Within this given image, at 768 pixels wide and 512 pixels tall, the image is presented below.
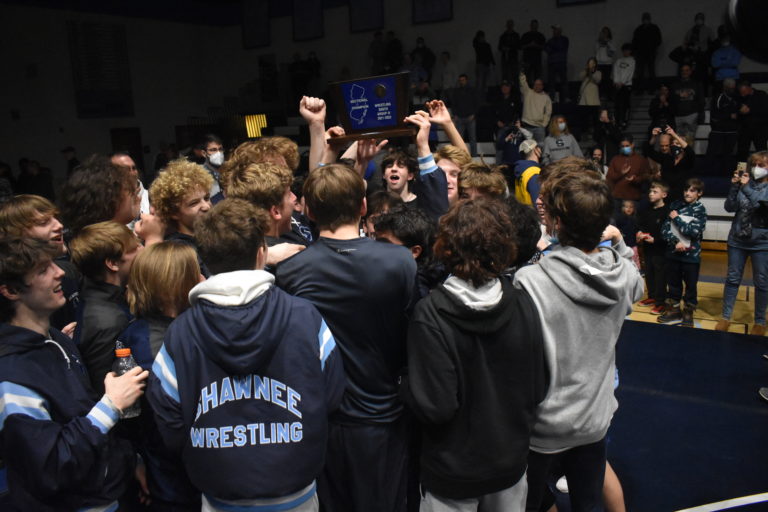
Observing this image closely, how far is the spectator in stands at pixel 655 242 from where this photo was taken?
6059 millimetres

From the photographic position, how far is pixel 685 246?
5.66 m

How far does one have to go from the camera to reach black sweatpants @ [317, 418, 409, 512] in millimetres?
2072

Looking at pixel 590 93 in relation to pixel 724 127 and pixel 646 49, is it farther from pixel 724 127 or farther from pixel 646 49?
pixel 724 127

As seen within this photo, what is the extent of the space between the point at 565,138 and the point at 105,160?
7.43 metres

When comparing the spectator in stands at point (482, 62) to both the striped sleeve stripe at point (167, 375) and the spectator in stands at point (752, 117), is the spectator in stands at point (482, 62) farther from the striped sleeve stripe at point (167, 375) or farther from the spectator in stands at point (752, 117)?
the striped sleeve stripe at point (167, 375)

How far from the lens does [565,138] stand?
896 centimetres

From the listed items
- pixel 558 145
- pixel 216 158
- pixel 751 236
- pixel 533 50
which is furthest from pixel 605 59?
pixel 216 158

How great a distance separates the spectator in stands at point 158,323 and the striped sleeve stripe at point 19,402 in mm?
335

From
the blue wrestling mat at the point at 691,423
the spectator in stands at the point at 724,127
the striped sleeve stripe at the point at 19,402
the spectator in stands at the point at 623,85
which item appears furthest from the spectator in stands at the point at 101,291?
the spectator in stands at the point at 623,85

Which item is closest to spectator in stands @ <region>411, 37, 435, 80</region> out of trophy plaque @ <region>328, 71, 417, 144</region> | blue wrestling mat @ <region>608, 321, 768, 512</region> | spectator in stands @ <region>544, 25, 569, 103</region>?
spectator in stands @ <region>544, 25, 569, 103</region>

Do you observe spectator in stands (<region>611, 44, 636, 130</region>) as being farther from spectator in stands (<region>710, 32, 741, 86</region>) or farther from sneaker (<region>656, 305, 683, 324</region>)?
sneaker (<region>656, 305, 683, 324</region>)

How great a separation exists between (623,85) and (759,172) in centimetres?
677

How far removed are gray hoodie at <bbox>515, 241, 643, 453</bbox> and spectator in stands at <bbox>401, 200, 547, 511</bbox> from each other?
94 mm

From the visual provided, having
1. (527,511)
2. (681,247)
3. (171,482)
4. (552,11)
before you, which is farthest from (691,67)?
(171,482)
